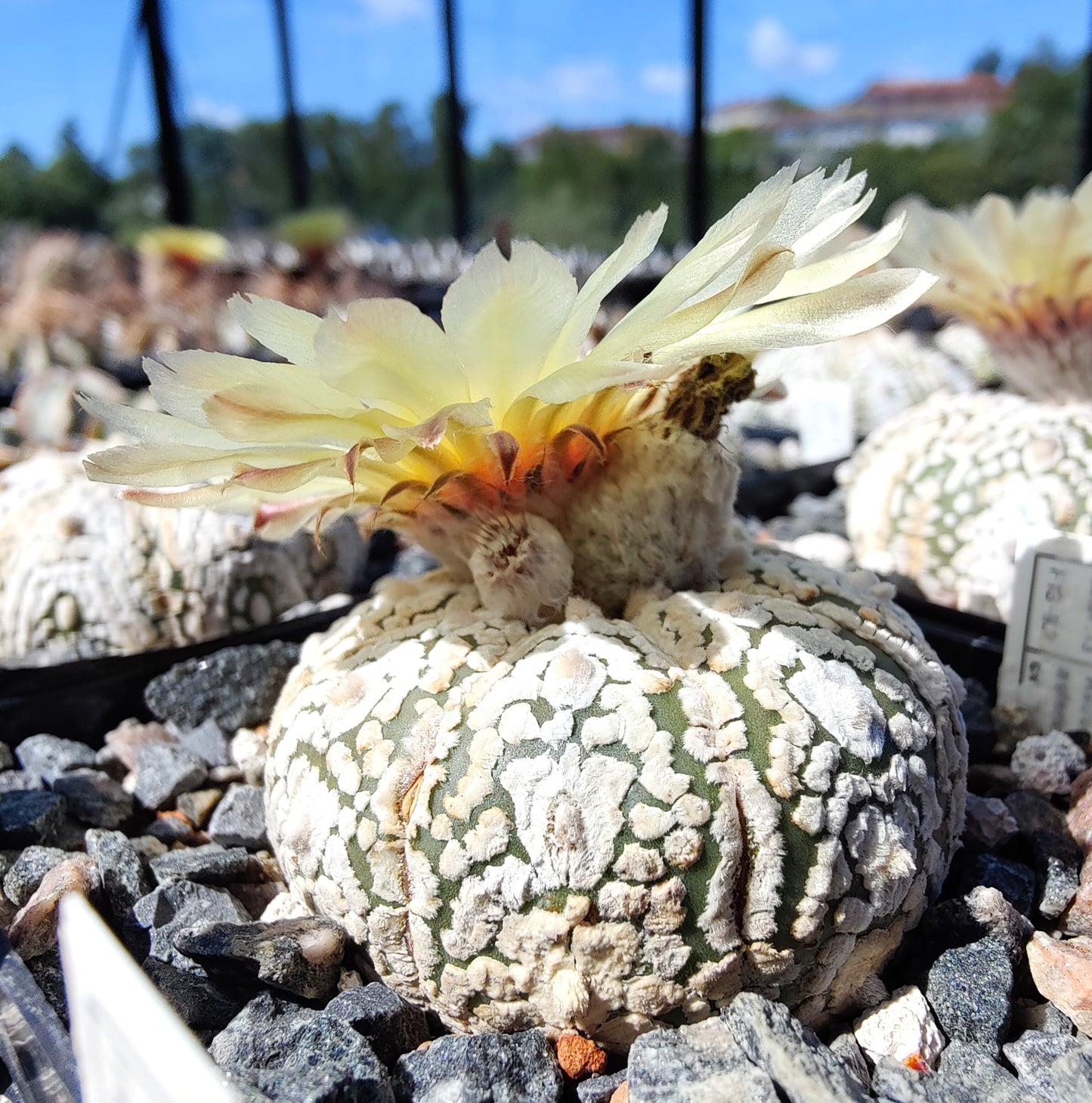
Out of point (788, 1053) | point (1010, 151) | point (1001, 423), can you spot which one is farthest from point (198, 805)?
point (1010, 151)

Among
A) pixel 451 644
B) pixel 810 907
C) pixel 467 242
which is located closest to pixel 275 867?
pixel 451 644

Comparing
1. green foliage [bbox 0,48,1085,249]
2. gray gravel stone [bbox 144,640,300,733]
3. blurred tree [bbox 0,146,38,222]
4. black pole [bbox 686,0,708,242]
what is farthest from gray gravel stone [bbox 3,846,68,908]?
blurred tree [bbox 0,146,38,222]

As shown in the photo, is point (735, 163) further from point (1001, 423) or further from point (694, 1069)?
point (694, 1069)

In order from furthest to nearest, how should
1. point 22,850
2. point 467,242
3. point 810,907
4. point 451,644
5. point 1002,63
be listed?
point 1002,63 → point 467,242 → point 22,850 → point 451,644 → point 810,907

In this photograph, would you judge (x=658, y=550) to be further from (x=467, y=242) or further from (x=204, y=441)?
(x=467, y=242)

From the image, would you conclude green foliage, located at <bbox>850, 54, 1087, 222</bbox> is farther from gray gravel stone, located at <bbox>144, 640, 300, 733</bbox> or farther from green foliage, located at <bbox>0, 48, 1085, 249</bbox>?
gray gravel stone, located at <bbox>144, 640, 300, 733</bbox>

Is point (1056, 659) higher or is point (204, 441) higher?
point (204, 441)
